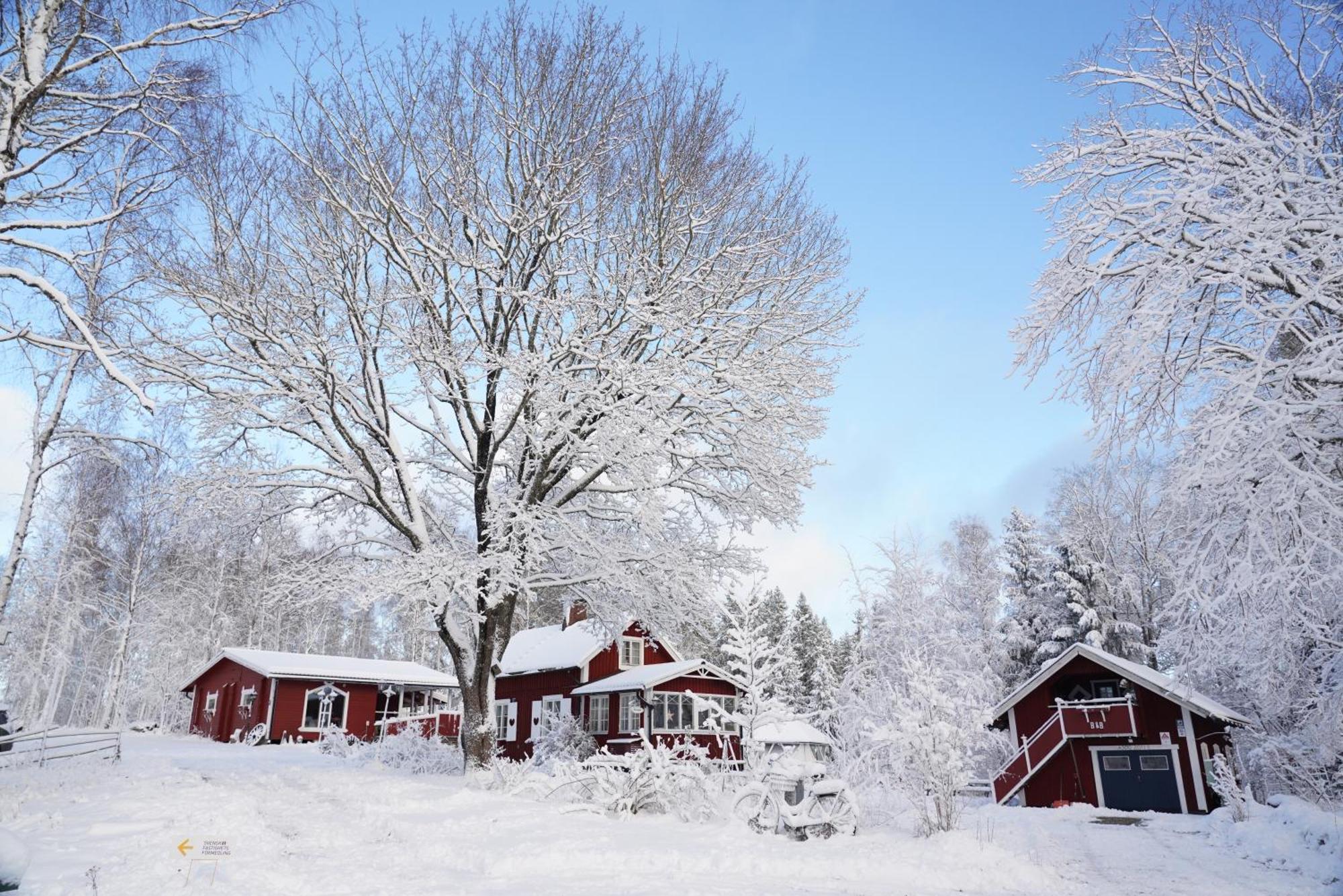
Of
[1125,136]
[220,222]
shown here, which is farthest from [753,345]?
[220,222]

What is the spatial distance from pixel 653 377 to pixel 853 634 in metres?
36.7

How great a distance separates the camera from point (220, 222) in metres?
12.5

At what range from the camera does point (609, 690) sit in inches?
1056

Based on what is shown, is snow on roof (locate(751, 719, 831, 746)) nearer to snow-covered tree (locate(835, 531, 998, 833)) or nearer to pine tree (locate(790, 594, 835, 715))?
snow-covered tree (locate(835, 531, 998, 833))

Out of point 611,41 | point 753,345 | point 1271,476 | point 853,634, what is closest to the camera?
point 1271,476

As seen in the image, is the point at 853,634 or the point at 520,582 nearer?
the point at 520,582

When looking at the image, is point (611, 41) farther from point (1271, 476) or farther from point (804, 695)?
point (804, 695)

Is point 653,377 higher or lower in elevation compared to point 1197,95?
lower

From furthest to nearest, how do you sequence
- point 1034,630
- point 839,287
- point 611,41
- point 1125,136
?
point 1034,630 → point 839,287 → point 611,41 → point 1125,136

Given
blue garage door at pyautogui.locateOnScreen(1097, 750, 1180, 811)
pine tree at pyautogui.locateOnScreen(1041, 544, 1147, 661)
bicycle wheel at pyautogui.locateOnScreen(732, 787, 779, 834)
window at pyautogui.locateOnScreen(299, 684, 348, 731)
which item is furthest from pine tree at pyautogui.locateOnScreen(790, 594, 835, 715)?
bicycle wheel at pyautogui.locateOnScreen(732, 787, 779, 834)

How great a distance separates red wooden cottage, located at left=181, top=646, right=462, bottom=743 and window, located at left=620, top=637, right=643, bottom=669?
7.61 metres

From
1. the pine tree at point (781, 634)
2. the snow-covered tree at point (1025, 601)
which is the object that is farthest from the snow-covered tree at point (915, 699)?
the pine tree at point (781, 634)

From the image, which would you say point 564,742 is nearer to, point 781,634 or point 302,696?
point 302,696

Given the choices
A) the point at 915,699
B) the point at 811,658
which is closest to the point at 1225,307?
the point at 915,699
